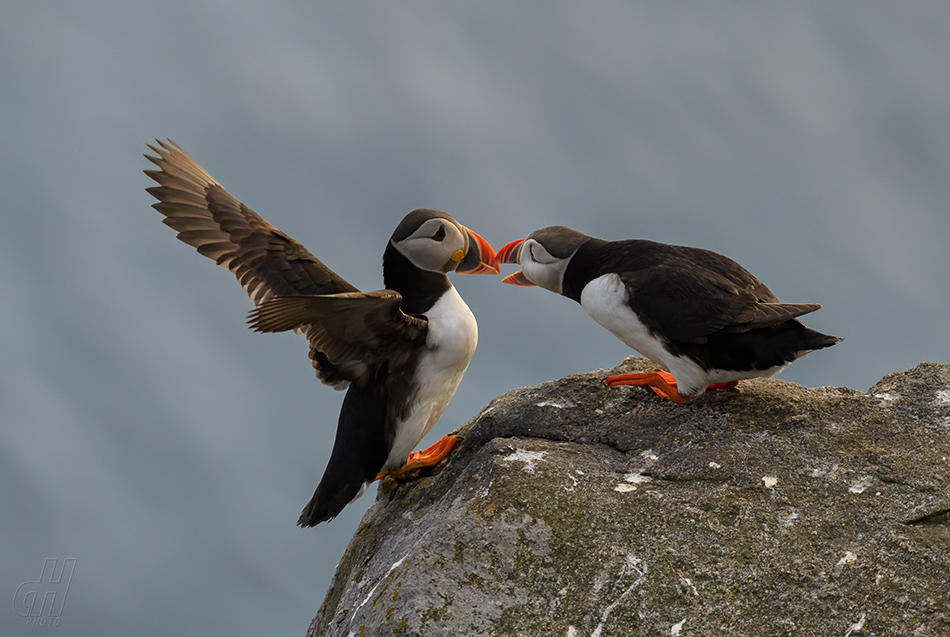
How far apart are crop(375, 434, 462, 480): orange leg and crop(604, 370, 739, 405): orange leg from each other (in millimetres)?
925

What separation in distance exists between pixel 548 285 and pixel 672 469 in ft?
5.22

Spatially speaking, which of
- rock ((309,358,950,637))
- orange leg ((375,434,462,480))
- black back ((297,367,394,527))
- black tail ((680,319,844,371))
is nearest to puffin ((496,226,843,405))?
black tail ((680,319,844,371))

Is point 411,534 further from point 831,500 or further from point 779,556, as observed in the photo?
point 831,500

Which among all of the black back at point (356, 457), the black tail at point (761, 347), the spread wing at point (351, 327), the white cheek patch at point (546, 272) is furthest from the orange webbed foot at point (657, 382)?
the black back at point (356, 457)

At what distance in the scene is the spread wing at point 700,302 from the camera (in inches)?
165

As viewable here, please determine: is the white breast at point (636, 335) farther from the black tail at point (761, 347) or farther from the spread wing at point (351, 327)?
the spread wing at point (351, 327)

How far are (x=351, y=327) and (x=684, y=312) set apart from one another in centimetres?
164

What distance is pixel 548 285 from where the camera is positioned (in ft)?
17.1

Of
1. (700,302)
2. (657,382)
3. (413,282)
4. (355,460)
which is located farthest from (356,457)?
(700,302)

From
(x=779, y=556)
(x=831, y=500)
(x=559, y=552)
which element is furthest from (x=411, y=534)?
(x=831, y=500)

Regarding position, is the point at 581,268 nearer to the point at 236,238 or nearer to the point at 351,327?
the point at 351,327

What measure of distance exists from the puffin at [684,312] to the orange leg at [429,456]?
939mm

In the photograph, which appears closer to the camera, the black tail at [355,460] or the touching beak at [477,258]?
the black tail at [355,460]

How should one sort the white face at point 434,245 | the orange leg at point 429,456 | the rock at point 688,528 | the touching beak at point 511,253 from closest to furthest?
the rock at point 688,528 → the orange leg at point 429,456 → the white face at point 434,245 → the touching beak at point 511,253
